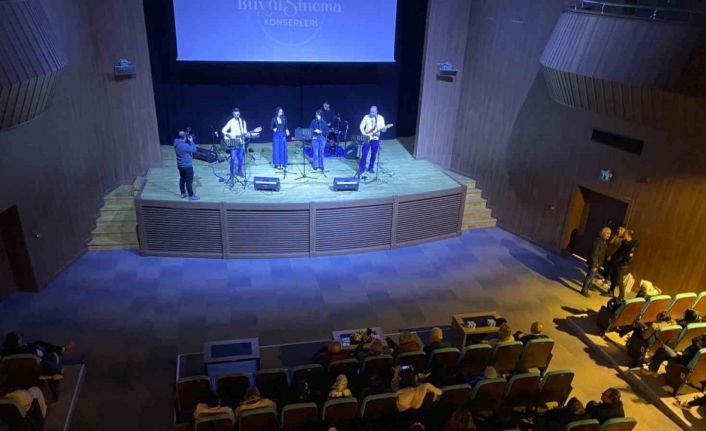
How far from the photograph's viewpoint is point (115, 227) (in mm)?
10094

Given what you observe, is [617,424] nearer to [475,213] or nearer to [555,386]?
[555,386]

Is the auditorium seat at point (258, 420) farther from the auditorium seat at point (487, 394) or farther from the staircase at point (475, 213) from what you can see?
the staircase at point (475, 213)

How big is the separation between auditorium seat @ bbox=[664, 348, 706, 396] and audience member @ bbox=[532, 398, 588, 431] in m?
1.93

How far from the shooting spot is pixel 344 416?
5.52 meters

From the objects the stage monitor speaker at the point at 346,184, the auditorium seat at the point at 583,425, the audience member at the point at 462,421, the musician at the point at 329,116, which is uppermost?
the musician at the point at 329,116

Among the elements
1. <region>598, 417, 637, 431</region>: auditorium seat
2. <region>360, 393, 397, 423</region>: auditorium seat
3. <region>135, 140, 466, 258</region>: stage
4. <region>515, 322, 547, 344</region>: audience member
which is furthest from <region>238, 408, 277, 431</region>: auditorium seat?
<region>135, 140, 466, 258</region>: stage

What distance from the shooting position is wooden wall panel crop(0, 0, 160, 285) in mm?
8258

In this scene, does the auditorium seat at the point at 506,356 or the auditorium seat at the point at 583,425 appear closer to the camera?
the auditorium seat at the point at 583,425

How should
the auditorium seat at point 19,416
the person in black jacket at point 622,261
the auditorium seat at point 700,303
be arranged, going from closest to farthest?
the auditorium seat at point 19,416 → the auditorium seat at point 700,303 → the person in black jacket at point 622,261

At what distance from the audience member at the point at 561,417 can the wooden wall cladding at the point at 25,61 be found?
7.40 meters

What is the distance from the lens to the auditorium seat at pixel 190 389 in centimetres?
570

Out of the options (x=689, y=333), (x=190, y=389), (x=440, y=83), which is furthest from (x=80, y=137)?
(x=689, y=333)

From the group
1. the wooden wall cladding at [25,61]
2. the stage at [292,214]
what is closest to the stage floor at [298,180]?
the stage at [292,214]

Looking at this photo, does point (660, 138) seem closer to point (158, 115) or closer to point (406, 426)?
Answer: point (406, 426)
